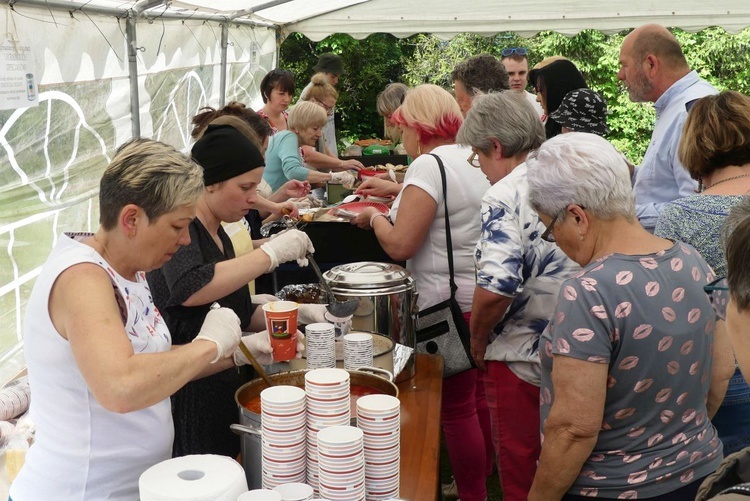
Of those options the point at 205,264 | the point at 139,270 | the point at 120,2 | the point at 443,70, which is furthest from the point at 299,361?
the point at 443,70

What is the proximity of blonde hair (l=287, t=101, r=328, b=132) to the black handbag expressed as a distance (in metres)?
2.92

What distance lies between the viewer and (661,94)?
404 centimetres

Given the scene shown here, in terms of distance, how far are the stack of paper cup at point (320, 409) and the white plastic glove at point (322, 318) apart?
0.72m

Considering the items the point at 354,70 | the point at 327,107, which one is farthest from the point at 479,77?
the point at 354,70

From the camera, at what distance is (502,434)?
2506 millimetres

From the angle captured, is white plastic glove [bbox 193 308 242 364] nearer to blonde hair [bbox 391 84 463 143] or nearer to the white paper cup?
the white paper cup

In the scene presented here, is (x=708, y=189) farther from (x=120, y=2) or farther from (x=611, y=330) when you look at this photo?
(x=120, y=2)

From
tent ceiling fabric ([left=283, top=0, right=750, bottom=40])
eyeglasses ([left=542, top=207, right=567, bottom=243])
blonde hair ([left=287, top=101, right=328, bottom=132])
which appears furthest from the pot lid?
tent ceiling fabric ([left=283, top=0, right=750, bottom=40])

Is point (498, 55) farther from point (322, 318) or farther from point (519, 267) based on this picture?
point (322, 318)

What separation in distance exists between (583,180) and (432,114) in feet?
4.49

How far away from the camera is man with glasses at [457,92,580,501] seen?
2.33 m

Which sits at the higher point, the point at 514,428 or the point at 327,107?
the point at 327,107

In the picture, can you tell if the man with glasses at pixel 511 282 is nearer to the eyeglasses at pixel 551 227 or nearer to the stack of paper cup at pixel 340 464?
the eyeglasses at pixel 551 227

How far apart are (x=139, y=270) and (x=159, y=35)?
333cm
